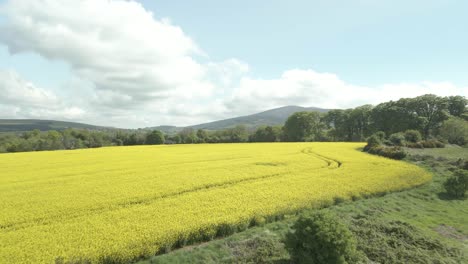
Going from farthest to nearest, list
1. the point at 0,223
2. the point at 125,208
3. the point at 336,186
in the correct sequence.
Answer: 1. the point at 336,186
2. the point at 125,208
3. the point at 0,223

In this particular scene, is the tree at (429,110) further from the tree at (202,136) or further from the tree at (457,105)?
the tree at (202,136)

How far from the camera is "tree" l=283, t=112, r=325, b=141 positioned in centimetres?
9256

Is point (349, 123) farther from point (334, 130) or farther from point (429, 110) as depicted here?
point (429, 110)

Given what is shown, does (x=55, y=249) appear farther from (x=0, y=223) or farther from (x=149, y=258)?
(x=0, y=223)

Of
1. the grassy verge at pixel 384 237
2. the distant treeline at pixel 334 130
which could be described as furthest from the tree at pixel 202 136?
the grassy verge at pixel 384 237

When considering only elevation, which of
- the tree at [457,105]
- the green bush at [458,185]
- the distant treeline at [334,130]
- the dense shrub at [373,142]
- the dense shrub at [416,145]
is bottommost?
the green bush at [458,185]

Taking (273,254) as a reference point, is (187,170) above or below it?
above

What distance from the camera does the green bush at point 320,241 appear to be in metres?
10.1

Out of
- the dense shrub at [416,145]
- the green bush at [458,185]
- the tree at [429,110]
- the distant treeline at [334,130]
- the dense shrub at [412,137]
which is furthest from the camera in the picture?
the tree at [429,110]

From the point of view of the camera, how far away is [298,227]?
11.1 metres

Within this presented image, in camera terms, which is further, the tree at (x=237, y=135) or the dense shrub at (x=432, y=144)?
the tree at (x=237, y=135)

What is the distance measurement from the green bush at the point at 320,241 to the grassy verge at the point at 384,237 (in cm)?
128

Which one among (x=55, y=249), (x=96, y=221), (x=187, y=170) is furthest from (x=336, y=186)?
(x=55, y=249)

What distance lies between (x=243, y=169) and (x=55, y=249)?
786 inches
